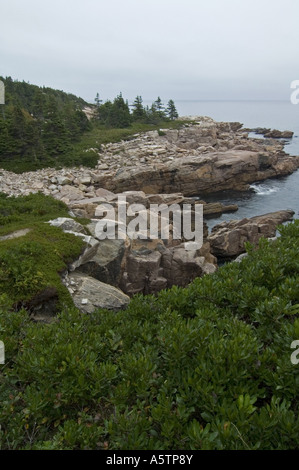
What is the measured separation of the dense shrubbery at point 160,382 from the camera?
11.0 feet

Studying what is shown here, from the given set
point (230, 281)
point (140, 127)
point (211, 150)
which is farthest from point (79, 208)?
point (140, 127)

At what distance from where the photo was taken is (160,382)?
4.17m

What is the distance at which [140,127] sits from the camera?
6619 cm

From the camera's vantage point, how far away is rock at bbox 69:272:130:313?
452 inches

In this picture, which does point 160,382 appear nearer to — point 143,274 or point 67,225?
point 67,225

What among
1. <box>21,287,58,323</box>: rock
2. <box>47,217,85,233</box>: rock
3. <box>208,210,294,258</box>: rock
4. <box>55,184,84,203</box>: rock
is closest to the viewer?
<box>21,287,58,323</box>: rock

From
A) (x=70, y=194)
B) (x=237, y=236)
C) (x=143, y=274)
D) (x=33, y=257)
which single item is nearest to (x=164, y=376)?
(x=33, y=257)

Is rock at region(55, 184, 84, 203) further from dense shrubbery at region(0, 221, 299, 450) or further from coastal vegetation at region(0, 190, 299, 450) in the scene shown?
dense shrubbery at region(0, 221, 299, 450)

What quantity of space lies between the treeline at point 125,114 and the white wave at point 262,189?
3568 centimetres

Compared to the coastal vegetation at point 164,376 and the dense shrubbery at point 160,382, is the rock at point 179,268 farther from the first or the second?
the dense shrubbery at point 160,382

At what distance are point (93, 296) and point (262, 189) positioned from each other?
34209 mm

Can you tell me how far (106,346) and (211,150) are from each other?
46126 mm

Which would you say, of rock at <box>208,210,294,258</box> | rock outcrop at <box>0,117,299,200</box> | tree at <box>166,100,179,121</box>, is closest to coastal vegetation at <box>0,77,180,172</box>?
rock outcrop at <box>0,117,299,200</box>

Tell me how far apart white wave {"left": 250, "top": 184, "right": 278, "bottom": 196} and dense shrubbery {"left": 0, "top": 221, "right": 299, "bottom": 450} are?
1429 inches
